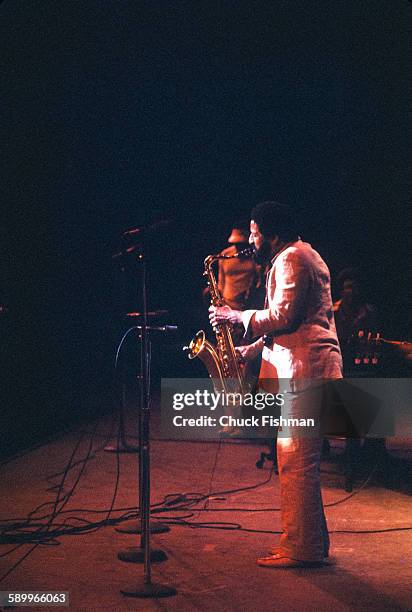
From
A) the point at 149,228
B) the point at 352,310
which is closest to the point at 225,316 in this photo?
the point at 149,228

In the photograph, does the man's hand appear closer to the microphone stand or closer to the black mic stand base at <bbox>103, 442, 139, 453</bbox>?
the microphone stand

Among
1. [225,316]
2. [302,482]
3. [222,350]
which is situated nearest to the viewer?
[302,482]

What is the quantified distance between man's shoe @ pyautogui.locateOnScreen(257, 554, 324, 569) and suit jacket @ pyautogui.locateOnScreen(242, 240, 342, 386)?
3.06 ft

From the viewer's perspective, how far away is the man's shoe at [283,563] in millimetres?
4086

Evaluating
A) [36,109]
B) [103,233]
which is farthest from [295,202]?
[36,109]

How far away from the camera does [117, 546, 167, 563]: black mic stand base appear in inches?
167

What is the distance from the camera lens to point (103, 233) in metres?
12.0

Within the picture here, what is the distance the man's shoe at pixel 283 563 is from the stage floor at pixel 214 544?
0.05m

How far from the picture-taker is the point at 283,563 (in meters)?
4.10

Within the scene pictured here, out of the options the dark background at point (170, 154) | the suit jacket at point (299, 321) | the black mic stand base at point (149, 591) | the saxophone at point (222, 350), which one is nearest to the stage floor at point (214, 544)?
the black mic stand base at point (149, 591)

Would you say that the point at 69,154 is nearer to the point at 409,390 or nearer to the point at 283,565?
the point at 409,390

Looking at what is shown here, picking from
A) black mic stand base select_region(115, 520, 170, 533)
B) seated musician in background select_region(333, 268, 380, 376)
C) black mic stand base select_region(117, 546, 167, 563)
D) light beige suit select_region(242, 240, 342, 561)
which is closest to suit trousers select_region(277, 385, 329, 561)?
light beige suit select_region(242, 240, 342, 561)

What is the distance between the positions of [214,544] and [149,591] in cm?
88

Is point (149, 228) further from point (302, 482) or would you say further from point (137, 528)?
point (137, 528)
